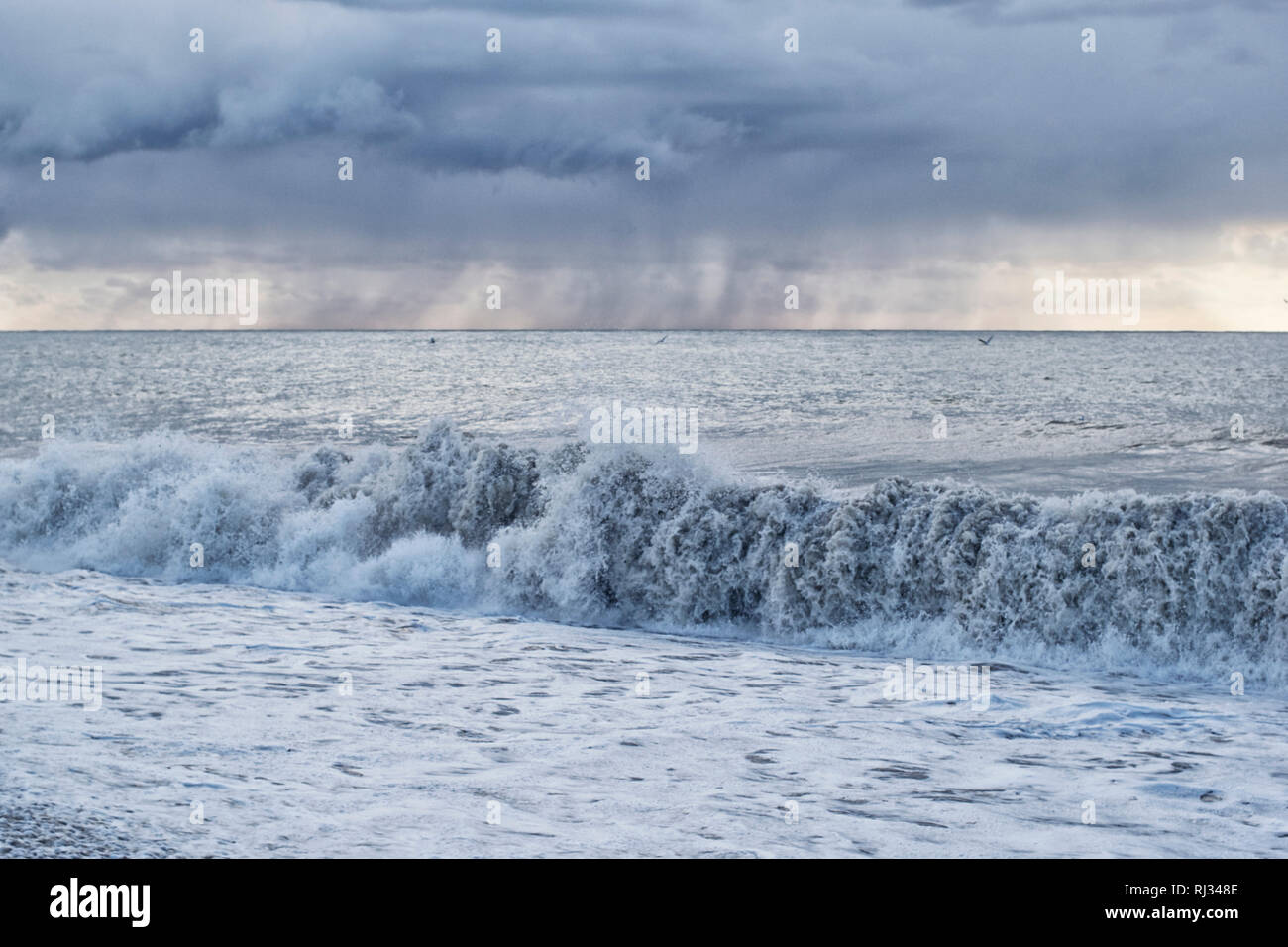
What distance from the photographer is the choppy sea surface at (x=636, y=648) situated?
21.5 ft

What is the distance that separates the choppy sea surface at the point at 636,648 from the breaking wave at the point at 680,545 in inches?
1.6

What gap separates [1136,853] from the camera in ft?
20.3

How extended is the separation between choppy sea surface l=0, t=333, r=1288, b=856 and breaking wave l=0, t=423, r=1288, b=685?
0.04 metres

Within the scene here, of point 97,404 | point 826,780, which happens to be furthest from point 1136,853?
point 97,404

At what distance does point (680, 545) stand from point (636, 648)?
8.40 feet

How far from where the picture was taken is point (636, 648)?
472 inches

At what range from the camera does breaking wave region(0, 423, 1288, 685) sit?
38.8ft
